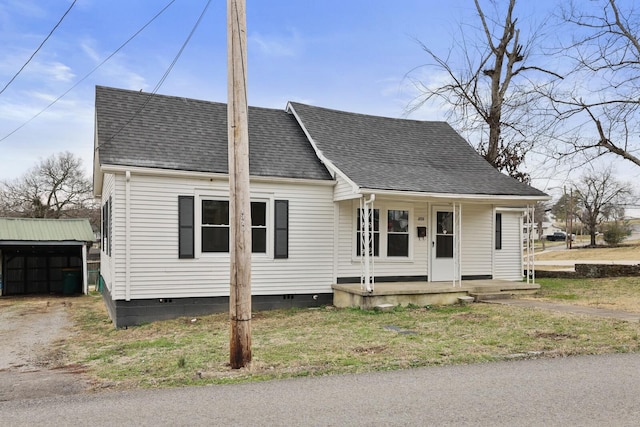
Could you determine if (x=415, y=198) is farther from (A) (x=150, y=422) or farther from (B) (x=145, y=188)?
(A) (x=150, y=422)

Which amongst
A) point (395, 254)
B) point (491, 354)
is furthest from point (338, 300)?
point (491, 354)

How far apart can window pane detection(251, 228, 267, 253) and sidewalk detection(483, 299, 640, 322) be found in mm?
5502

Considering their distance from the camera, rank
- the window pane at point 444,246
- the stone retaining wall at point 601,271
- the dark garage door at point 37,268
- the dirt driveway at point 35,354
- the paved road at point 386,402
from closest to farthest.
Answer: the paved road at point 386,402 < the dirt driveway at point 35,354 < the window pane at point 444,246 < the stone retaining wall at point 601,271 < the dark garage door at point 37,268

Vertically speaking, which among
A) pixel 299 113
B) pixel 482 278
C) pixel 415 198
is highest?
pixel 299 113

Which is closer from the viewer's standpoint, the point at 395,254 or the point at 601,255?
the point at 395,254

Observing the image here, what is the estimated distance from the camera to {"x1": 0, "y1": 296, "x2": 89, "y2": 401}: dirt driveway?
6.25 metres

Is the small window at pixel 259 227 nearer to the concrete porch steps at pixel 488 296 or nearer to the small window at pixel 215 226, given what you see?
the small window at pixel 215 226

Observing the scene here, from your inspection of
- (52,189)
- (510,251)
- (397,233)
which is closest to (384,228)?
(397,233)

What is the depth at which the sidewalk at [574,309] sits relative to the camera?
10.0 meters

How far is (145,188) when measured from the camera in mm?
11422

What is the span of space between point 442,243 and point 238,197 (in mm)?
8811

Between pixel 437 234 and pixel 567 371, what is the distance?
807cm

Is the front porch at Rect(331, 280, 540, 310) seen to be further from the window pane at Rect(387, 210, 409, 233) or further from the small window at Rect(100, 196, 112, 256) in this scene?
the small window at Rect(100, 196, 112, 256)

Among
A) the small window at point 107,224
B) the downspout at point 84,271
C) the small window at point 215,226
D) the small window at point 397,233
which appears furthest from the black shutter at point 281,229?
the downspout at point 84,271
